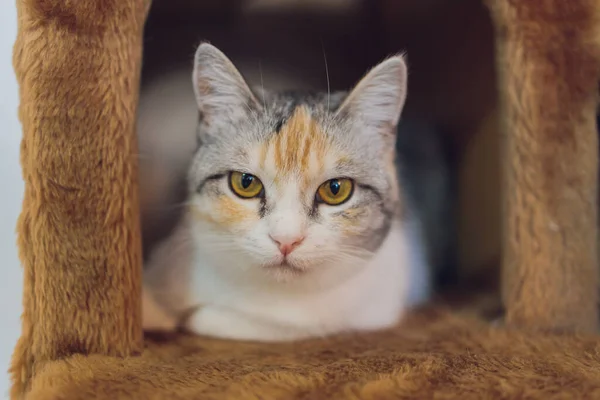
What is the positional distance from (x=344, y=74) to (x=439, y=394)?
97 centimetres

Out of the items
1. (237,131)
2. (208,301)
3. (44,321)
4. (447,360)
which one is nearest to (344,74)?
(237,131)

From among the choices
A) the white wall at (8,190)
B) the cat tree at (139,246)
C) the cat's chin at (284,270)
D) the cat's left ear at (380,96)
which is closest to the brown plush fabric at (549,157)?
the cat tree at (139,246)

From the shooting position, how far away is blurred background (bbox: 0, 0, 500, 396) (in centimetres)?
126

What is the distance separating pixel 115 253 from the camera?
0.91 meters

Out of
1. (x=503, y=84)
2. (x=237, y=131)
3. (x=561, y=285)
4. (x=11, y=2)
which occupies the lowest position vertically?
(x=561, y=285)

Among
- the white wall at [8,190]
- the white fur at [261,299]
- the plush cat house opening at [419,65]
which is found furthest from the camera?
the plush cat house opening at [419,65]

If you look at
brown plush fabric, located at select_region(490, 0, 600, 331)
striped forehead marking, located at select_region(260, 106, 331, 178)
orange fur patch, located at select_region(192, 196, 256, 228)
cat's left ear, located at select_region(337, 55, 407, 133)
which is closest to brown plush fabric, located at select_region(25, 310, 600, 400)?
brown plush fabric, located at select_region(490, 0, 600, 331)

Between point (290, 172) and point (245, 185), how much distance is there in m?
0.10

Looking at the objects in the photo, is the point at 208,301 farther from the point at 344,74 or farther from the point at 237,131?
the point at 344,74

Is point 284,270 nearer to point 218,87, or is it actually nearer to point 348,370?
point 348,370

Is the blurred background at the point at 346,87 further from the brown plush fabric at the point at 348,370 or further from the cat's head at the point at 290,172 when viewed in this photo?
the brown plush fabric at the point at 348,370

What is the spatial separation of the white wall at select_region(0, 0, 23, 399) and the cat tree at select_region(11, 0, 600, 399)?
0.39 meters

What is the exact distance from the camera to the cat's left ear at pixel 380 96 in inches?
39.5

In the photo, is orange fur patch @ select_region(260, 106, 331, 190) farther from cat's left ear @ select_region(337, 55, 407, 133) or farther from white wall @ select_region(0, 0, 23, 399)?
white wall @ select_region(0, 0, 23, 399)
